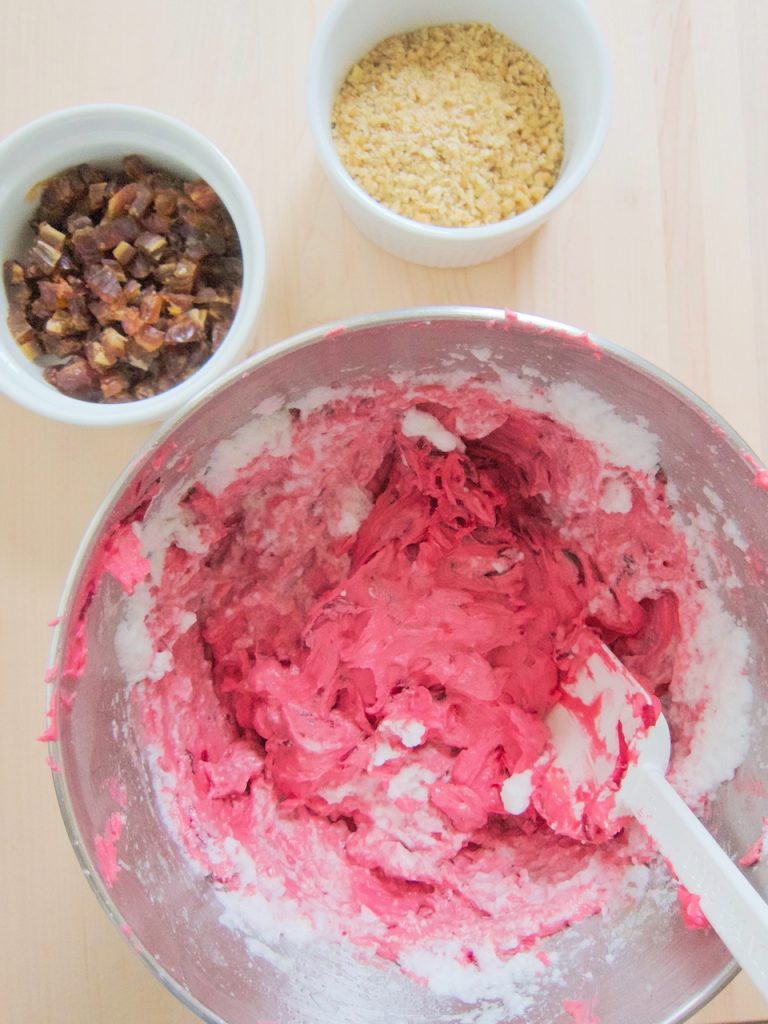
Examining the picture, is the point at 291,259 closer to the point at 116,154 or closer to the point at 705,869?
the point at 116,154

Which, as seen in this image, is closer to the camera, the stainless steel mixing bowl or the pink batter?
the stainless steel mixing bowl

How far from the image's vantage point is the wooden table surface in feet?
2.64

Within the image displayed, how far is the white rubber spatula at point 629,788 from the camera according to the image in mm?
609

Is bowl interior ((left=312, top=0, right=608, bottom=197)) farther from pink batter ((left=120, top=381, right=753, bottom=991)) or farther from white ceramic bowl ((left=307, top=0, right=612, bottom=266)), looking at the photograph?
pink batter ((left=120, top=381, right=753, bottom=991))

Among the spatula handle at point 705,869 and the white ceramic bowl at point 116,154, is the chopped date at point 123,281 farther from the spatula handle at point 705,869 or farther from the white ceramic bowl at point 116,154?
the spatula handle at point 705,869

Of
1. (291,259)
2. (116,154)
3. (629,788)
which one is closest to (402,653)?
(629,788)

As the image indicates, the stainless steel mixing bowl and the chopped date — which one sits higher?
the chopped date

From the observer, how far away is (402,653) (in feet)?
2.86

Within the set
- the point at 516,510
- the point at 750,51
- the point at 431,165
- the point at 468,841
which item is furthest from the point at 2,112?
the point at 468,841

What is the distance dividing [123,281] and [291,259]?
157 millimetres

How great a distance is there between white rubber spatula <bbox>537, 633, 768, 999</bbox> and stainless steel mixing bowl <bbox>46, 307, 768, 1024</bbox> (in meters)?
0.05

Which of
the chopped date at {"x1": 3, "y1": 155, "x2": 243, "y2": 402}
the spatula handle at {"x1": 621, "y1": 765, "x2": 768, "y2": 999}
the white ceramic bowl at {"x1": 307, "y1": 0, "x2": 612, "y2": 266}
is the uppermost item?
the white ceramic bowl at {"x1": 307, "y1": 0, "x2": 612, "y2": 266}

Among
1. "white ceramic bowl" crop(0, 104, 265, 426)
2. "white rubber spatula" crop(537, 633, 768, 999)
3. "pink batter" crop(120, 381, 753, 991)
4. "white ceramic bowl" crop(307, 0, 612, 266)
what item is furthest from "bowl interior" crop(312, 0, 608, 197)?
"white rubber spatula" crop(537, 633, 768, 999)

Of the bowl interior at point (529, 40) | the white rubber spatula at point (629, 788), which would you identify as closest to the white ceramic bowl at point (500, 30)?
the bowl interior at point (529, 40)
